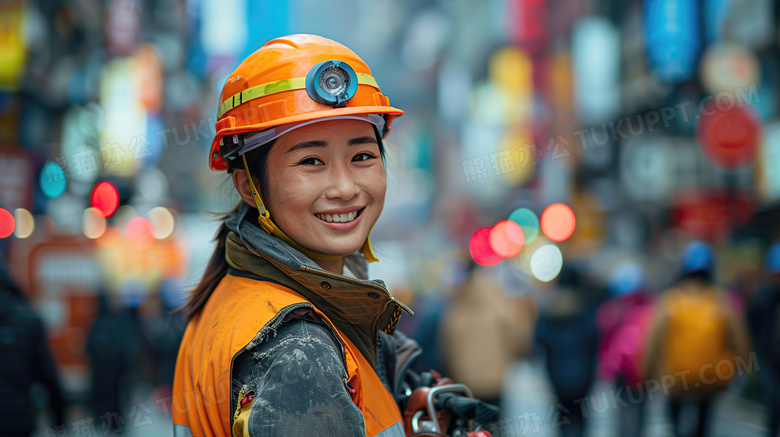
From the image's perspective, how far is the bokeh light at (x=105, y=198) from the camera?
11.2 m

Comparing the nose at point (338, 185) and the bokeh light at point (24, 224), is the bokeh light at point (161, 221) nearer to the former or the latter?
the bokeh light at point (24, 224)

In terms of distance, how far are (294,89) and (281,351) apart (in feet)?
2.76

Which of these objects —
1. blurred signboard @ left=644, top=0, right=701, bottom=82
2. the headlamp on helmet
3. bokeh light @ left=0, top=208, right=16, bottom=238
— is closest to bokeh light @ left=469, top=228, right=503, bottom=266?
blurred signboard @ left=644, top=0, right=701, bottom=82

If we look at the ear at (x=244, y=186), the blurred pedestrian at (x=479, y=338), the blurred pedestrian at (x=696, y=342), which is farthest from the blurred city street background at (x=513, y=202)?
the ear at (x=244, y=186)

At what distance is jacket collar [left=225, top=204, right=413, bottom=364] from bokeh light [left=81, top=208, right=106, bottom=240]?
11.7 m

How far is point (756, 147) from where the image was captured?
15.2m

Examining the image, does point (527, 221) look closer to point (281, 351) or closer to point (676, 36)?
point (676, 36)

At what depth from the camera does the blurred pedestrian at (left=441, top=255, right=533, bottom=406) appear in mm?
7441

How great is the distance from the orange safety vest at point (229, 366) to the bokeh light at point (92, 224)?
11701 mm

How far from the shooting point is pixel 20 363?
5.36 metres

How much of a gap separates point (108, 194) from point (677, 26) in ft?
44.6

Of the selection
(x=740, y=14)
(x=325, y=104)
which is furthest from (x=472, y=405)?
(x=740, y=14)

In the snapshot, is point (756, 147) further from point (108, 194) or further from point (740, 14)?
point (108, 194)

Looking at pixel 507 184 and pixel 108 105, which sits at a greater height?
pixel 108 105
